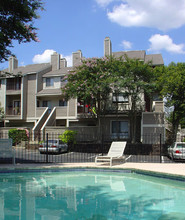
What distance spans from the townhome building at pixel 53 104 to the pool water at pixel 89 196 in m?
16.3

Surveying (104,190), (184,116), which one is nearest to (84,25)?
(104,190)

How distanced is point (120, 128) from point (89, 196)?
21.1 meters

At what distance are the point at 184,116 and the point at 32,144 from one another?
15411 millimetres

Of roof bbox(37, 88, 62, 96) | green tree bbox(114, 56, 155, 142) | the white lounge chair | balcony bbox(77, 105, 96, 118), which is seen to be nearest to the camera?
the white lounge chair

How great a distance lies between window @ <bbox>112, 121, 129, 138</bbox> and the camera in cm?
2871

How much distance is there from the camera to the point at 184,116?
23.1 metres

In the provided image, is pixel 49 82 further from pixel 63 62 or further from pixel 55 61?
pixel 63 62

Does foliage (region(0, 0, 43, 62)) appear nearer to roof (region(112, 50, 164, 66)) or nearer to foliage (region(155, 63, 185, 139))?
foliage (region(155, 63, 185, 139))

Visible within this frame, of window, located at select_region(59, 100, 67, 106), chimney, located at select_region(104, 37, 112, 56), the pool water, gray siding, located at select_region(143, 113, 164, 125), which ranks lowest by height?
the pool water

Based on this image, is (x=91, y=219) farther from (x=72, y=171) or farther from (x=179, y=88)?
(x=179, y=88)

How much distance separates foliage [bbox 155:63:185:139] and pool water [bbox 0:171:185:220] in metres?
12.0

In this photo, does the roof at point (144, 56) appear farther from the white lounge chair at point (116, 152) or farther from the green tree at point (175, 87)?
the white lounge chair at point (116, 152)

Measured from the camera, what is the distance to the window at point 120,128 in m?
28.7

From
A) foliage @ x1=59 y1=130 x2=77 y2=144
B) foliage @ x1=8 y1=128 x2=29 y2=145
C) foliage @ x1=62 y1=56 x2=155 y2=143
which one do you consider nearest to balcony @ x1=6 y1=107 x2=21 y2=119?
foliage @ x1=8 y1=128 x2=29 y2=145
